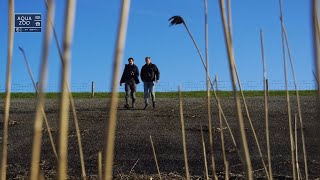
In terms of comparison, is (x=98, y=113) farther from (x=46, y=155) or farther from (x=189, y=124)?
(x=46, y=155)

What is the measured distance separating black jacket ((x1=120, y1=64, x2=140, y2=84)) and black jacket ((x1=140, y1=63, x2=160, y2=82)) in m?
0.15

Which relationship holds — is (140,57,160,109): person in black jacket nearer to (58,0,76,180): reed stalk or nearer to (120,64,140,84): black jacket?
(120,64,140,84): black jacket

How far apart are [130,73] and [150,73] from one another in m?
0.42

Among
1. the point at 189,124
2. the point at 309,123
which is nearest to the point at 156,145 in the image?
the point at 189,124

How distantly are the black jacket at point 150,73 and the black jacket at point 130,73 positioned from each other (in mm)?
150

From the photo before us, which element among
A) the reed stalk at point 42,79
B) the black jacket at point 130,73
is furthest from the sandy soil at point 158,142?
the reed stalk at point 42,79

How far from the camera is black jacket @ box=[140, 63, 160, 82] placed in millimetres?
9281

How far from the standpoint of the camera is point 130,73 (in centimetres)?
946

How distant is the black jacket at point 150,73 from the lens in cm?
928

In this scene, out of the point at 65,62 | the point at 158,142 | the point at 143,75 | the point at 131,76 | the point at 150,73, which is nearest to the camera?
the point at 65,62

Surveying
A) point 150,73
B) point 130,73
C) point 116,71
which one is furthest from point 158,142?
point 116,71

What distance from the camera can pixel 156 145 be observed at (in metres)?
6.57

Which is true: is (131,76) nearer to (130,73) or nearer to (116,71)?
(130,73)

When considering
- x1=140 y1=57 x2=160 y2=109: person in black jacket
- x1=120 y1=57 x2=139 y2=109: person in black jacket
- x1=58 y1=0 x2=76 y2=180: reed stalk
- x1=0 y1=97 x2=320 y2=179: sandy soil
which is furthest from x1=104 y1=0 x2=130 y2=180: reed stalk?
x1=120 y1=57 x2=139 y2=109: person in black jacket
